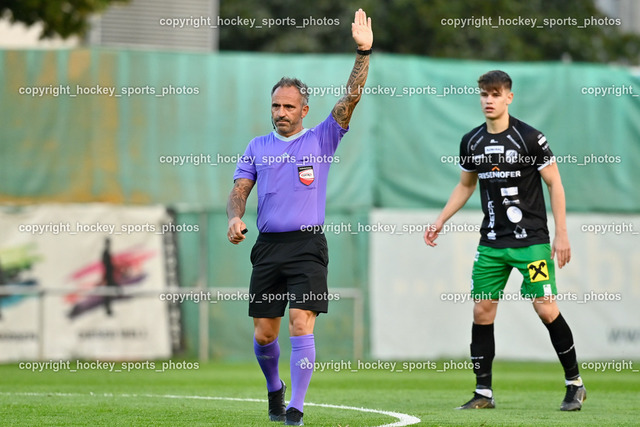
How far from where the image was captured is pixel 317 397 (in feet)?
34.0

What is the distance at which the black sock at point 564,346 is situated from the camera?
9047 millimetres

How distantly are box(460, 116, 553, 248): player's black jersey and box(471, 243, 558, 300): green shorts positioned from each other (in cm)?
6

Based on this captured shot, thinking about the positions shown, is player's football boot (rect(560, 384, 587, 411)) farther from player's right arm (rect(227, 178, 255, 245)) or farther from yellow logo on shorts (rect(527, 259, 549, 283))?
player's right arm (rect(227, 178, 255, 245))

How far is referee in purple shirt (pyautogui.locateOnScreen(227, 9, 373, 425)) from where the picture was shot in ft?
25.3

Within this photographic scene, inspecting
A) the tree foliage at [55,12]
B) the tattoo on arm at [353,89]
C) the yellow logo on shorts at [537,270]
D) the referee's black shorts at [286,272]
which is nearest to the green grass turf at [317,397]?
the referee's black shorts at [286,272]

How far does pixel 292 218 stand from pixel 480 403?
7.90ft

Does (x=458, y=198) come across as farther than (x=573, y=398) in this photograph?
Yes

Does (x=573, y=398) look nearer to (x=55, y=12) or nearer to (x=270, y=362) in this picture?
(x=270, y=362)

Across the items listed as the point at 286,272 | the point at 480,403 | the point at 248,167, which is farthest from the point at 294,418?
the point at 480,403

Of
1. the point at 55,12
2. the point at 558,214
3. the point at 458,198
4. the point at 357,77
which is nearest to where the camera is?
the point at 357,77

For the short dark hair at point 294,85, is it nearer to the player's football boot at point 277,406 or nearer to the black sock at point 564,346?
the player's football boot at point 277,406

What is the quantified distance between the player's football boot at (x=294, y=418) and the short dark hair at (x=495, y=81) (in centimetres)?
310

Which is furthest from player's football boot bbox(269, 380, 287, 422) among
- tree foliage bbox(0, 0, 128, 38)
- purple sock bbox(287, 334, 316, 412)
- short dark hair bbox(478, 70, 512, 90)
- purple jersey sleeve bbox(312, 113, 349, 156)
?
tree foliage bbox(0, 0, 128, 38)

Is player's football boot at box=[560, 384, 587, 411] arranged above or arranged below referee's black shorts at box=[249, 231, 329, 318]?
below
